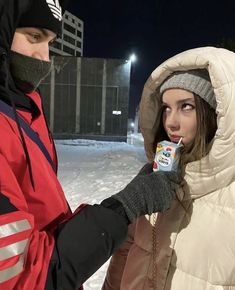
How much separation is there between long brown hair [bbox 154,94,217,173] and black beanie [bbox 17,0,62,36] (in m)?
0.77

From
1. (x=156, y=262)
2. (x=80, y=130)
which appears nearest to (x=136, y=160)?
(x=156, y=262)

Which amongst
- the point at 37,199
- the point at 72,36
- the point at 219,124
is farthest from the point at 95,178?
the point at 72,36

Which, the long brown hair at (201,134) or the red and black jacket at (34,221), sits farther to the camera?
the long brown hair at (201,134)

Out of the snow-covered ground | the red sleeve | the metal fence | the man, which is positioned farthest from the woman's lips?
the metal fence

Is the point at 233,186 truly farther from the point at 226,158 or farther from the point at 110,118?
the point at 110,118

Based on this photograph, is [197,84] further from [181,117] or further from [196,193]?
[196,193]

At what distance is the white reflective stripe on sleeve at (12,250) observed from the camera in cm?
119

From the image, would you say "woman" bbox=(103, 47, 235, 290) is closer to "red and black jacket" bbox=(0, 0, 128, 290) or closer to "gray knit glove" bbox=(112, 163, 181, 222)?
"gray knit glove" bbox=(112, 163, 181, 222)

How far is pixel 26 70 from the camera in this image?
1644 millimetres

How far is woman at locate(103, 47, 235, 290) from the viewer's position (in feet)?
6.02

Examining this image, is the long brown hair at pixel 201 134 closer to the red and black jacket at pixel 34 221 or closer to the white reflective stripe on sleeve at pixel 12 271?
the red and black jacket at pixel 34 221

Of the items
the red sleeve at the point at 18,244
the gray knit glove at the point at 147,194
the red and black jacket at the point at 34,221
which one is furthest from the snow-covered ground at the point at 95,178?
the red sleeve at the point at 18,244

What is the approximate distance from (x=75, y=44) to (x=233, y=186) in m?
79.2

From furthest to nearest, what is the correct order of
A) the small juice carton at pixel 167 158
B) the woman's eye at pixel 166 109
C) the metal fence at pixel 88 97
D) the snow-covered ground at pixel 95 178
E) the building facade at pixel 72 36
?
the building facade at pixel 72 36, the metal fence at pixel 88 97, the snow-covered ground at pixel 95 178, the woman's eye at pixel 166 109, the small juice carton at pixel 167 158
